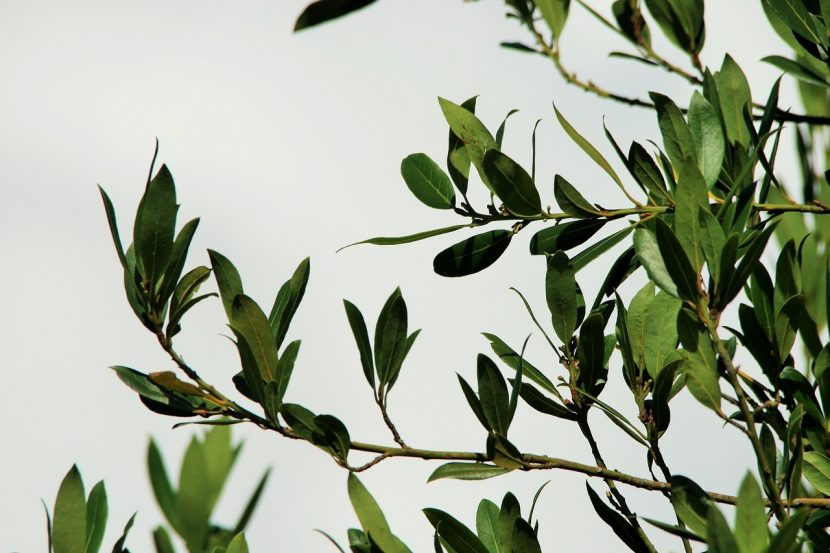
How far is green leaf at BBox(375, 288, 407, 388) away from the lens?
104cm

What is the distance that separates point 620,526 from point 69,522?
0.59m

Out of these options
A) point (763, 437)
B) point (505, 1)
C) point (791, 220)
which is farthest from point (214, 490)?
point (505, 1)

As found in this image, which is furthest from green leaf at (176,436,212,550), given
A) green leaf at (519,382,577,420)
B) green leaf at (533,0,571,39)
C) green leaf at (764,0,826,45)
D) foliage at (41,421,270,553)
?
green leaf at (533,0,571,39)

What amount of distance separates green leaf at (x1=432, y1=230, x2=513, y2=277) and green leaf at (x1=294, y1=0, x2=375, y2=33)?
2.09ft

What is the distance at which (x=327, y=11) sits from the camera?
521mm

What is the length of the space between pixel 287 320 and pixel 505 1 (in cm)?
87

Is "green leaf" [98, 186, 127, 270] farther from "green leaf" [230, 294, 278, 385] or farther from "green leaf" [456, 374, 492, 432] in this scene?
"green leaf" [456, 374, 492, 432]

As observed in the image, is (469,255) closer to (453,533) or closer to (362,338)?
(362,338)

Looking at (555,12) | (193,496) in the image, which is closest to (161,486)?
(193,496)

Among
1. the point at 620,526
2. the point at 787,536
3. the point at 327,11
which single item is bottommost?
the point at 620,526

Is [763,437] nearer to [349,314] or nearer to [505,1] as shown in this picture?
[349,314]

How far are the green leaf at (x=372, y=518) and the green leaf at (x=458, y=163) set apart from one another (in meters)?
0.42

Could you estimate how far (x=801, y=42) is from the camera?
3.91 ft

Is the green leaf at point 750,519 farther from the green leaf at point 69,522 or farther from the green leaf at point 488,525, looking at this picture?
the green leaf at point 69,522
